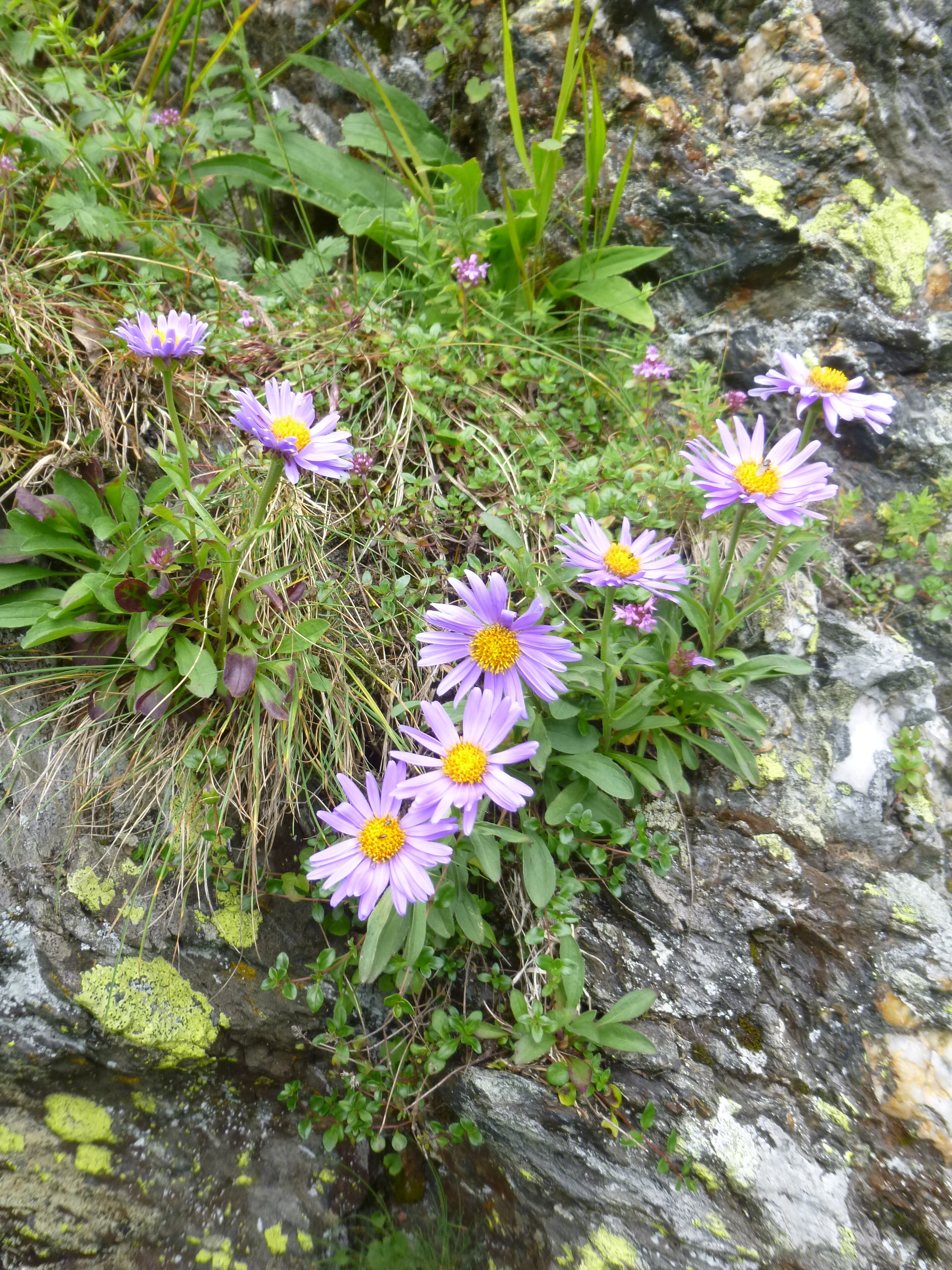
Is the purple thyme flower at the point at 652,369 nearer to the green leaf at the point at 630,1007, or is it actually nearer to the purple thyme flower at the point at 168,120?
the green leaf at the point at 630,1007

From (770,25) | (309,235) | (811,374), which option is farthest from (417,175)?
(811,374)

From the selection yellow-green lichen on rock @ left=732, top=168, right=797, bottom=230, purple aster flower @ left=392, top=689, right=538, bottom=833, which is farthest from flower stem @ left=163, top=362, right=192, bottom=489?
yellow-green lichen on rock @ left=732, top=168, right=797, bottom=230

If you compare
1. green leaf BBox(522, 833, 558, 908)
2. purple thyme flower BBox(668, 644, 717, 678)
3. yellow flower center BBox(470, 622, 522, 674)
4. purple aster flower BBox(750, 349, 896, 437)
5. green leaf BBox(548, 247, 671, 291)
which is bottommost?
green leaf BBox(522, 833, 558, 908)

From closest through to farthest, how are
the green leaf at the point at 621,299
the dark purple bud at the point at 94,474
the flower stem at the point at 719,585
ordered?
the flower stem at the point at 719,585
the dark purple bud at the point at 94,474
the green leaf at the point at 621,299

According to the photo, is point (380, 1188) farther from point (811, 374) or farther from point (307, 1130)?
point (811, 374)

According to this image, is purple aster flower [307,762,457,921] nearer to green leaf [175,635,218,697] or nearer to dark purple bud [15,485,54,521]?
green leaf [175,635,218,697]

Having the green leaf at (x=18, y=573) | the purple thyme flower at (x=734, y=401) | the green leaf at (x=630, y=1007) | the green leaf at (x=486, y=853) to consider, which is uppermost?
the purple thyme flower at (x=734, y=401)

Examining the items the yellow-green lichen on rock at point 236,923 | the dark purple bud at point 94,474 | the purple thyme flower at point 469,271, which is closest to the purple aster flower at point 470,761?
the yellow-green lichen on rock at point 236,923
